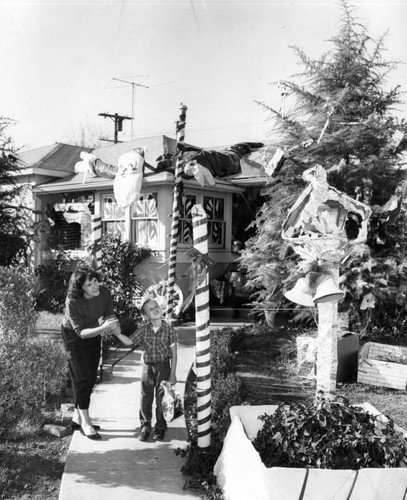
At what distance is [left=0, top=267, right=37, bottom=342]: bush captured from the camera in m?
5.60

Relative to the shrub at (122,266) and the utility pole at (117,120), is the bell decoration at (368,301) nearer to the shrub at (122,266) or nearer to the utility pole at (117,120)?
the shrub at (122,266)

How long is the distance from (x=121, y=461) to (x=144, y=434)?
574 mm

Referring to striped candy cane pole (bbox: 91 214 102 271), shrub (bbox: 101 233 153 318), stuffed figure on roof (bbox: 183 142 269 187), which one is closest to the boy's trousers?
striped candy cane pole (bbox: 91 214 102 271)

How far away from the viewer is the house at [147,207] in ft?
42.4

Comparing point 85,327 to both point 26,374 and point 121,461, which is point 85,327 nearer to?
point 26,374

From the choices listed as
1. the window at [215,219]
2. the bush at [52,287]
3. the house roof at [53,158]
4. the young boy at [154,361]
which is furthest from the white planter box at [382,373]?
the house roof at [53,158]

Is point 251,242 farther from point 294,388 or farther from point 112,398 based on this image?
point 112,398

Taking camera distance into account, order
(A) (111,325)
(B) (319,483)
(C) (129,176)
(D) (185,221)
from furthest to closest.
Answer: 1. (D) (185,221)
2. (C) (129,176)
3. (A) (111,325)
4. (B) (319,483)

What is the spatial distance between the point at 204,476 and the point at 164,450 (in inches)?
32.7

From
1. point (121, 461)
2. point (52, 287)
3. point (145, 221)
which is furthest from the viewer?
point (52, 287)

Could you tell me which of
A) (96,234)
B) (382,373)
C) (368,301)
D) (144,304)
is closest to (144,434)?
(144,304)

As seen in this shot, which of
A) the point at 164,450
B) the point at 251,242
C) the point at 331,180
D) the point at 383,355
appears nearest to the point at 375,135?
the point at 331,180

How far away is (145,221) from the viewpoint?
43.9 ft

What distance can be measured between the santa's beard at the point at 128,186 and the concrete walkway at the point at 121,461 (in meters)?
4.08
